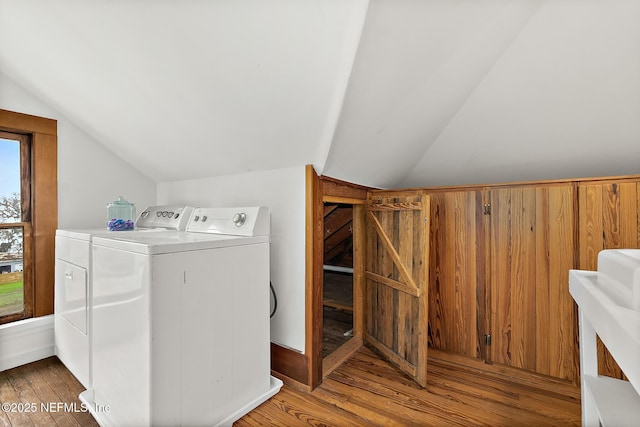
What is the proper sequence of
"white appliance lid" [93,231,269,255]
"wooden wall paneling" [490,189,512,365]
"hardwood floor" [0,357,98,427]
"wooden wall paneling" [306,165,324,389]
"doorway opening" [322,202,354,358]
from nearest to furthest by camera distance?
"white appliance lid" [93,231,269,255] < "hardwood floor" [0,357,98,427] < "wooden wall paneling" [306,165,324,389] < "wooden wall paneling" [490,189,512,365] < "doorway opening" [322,202,354,358]

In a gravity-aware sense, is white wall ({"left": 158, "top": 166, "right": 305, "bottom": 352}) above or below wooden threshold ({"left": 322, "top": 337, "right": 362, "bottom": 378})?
above

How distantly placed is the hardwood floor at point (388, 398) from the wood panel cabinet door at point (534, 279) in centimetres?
15

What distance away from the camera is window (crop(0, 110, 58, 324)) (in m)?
2.11

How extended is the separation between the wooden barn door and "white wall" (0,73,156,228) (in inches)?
88.9

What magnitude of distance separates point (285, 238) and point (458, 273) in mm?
1311

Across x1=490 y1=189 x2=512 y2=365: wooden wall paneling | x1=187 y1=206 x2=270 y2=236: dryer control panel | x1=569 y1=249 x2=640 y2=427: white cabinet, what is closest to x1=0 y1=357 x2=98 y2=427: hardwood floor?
x1=187 y1=206 x2=270 y2=236: dryer control panel

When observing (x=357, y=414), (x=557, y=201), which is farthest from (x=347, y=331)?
(x=557, y=201)

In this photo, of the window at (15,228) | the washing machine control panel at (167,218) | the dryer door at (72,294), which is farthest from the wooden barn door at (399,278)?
the window at (15,228)

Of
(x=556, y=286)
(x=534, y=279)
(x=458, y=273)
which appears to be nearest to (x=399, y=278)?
(x=458, y=273)

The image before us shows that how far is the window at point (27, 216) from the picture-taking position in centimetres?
211

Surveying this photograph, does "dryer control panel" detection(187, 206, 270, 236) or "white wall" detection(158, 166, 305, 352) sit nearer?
"dryer control panel" detection(187, 206, 270, 236)

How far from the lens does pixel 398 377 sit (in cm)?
193

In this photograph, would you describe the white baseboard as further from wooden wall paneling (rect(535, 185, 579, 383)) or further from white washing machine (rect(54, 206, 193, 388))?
wooden wall paneling (rect(535, 185, 579, 383))

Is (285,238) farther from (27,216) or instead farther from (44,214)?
(27,216)
